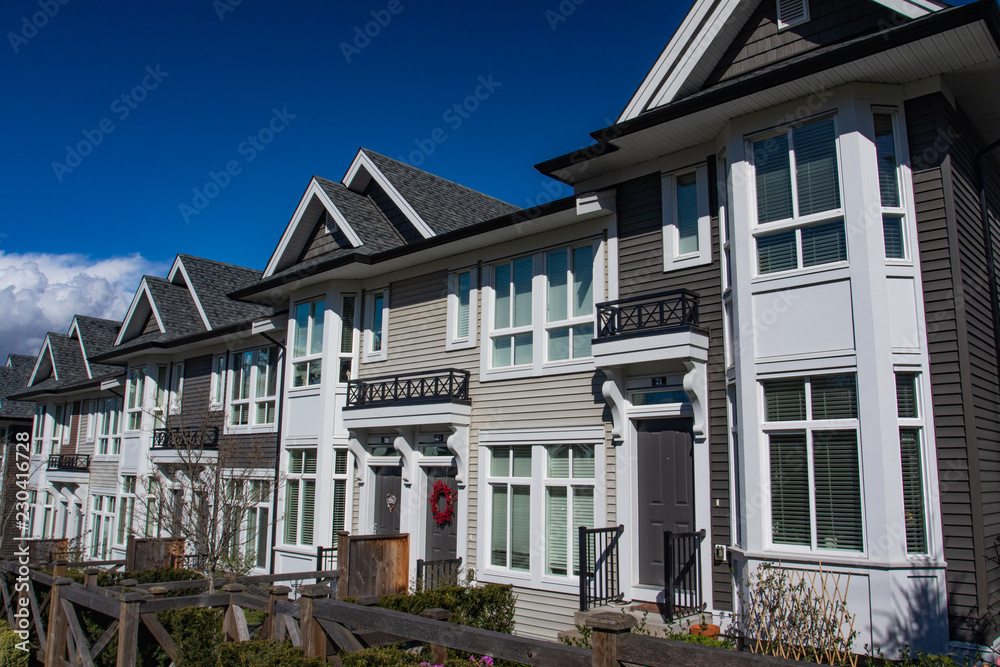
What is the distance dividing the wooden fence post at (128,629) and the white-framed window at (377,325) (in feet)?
26.7

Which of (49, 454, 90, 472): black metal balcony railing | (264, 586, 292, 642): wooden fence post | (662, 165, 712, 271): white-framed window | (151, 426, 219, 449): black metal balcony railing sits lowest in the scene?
(264, 586, 292, 642): wooden fence post

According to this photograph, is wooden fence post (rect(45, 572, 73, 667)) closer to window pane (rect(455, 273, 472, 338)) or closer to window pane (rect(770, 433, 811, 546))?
window pane (rect(455, 273, 472, 338))

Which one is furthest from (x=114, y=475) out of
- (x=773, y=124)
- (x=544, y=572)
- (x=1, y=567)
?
(x=773, y=124)

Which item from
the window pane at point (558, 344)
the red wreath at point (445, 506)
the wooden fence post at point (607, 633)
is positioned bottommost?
the wooden fence post at point (607, 633)

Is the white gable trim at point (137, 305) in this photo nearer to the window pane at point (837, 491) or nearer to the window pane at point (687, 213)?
the window pane at point (687, 213)

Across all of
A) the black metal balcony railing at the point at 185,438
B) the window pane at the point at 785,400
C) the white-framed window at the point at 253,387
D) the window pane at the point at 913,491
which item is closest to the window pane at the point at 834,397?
the window pane at the point at 785,400

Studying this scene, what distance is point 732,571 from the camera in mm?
9617

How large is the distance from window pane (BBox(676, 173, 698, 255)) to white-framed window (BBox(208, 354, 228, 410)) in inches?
580

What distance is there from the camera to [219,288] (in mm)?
25531

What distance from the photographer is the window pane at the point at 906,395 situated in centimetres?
851

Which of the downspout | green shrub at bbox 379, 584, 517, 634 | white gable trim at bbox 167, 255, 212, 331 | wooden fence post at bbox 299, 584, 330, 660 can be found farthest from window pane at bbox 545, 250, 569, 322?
white gable trim at bbox 167, 255, 212, 331

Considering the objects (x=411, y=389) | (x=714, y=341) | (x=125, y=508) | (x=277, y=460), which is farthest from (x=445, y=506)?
(x=125, y=508)

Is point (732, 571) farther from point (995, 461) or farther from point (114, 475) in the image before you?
point (114, 475)

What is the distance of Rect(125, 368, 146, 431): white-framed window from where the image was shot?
2467 centimetres
